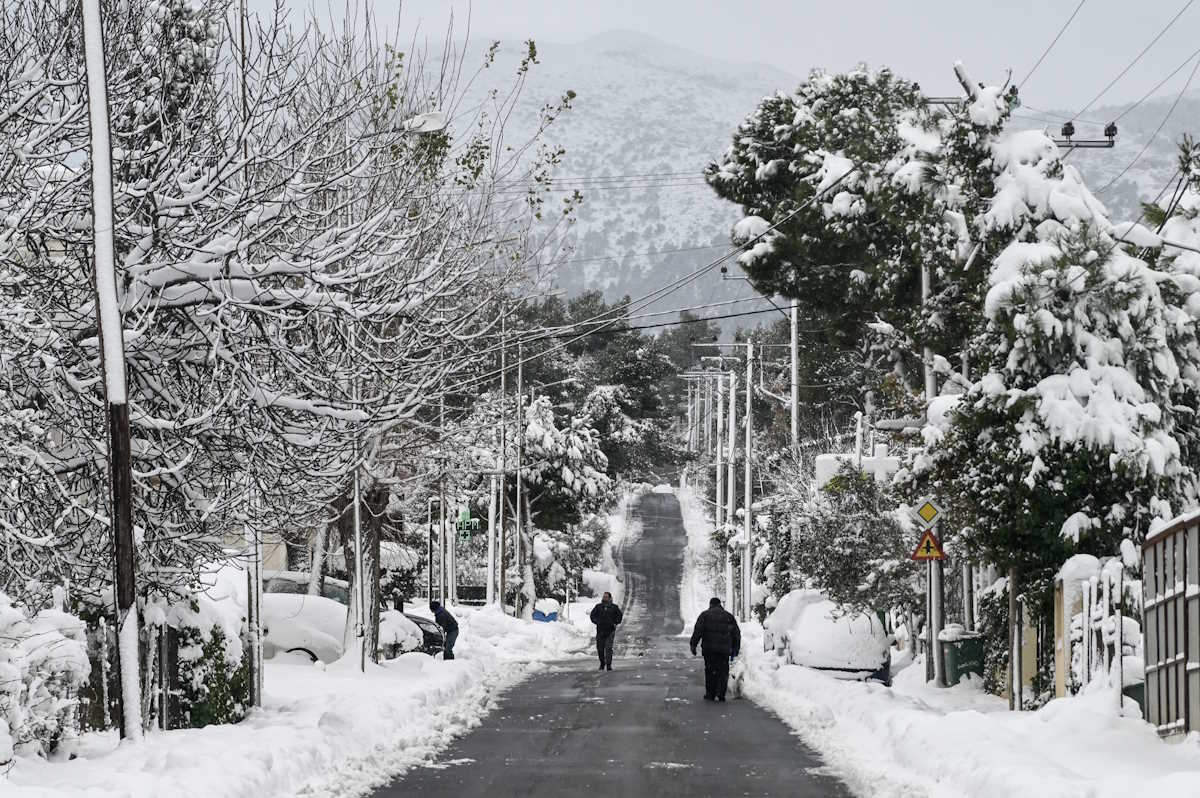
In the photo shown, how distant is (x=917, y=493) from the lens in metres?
23.4

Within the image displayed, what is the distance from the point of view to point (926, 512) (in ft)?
73.1

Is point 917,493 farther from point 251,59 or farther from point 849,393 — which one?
point 849,393

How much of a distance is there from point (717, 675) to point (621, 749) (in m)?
7.26

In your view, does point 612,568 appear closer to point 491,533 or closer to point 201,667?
point 491,533

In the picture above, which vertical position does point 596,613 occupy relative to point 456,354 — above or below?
below

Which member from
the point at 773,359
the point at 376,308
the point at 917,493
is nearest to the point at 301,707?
the point at 376,308

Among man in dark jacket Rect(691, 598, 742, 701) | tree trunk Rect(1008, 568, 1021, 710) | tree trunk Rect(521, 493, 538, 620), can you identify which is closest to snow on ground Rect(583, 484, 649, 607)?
tree trunk Rect(521, 493, 538, 620)

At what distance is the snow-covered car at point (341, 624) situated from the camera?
88.0 ft

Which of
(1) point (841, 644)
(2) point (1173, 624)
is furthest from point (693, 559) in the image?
(2) point (1173, 624)

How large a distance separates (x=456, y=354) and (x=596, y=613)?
1572cm

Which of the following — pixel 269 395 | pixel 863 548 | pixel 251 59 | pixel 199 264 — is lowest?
pixel 863 548

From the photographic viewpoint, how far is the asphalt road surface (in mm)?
12867

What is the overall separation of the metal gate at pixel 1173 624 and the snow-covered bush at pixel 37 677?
27.0ft

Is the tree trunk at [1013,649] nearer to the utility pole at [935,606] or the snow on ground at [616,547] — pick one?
the utility pole at [935,606]
